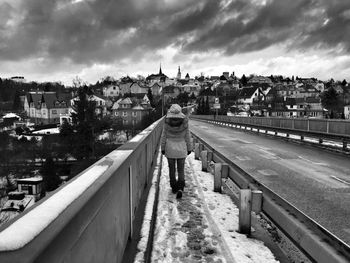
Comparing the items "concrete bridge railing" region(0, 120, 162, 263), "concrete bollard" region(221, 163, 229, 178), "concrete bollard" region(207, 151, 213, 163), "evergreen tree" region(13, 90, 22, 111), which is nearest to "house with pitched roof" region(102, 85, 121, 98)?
"evergreen tree" region(13, 90, 22, 111)

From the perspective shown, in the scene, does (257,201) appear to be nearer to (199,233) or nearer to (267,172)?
(199,233)

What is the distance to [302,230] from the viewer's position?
12.2ft

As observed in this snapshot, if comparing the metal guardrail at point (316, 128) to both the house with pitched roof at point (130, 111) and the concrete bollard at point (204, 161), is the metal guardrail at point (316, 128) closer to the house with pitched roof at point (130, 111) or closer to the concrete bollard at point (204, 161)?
the concrete bollard at point (204, 161)

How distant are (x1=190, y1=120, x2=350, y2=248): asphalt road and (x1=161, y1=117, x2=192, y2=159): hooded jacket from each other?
2.59 m

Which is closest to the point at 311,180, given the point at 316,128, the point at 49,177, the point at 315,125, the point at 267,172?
the point at 267,172

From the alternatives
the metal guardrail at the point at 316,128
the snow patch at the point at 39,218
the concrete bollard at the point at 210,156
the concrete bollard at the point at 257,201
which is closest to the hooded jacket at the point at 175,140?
the concrete bollard at the point at 257,201

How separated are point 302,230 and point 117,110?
11471 cm

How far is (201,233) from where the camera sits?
5.32 metres

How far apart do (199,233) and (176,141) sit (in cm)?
282

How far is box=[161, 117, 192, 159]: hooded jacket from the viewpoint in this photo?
303 inches

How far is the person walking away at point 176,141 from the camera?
7.67 m

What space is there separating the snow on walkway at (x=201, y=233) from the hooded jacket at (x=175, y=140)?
0.91 m

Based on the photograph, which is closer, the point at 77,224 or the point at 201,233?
the point at 77,224

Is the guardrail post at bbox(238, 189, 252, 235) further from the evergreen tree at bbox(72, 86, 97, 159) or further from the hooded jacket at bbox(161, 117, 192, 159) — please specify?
the evergreen tree at bbox(72, 86, 97, 159)
